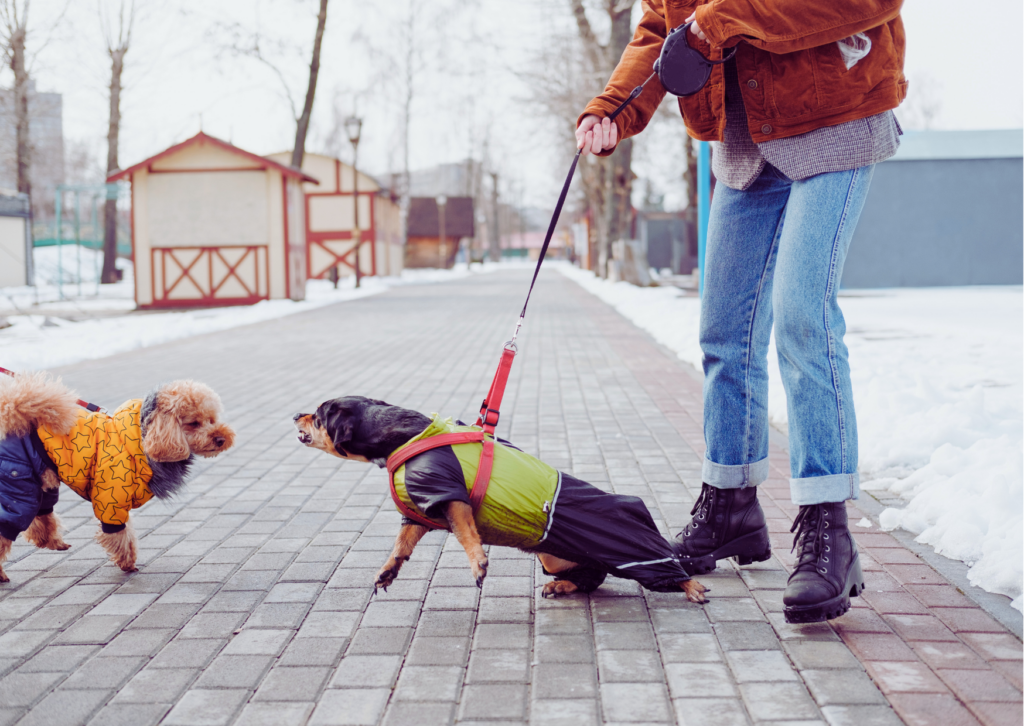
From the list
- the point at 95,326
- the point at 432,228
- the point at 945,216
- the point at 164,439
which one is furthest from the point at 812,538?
the point at 432,228

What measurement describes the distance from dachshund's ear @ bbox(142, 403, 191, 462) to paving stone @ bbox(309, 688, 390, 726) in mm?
1182

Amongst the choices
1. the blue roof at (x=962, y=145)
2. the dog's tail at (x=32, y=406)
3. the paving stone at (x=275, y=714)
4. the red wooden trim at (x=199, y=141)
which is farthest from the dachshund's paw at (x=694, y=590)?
the red wooden trim at (x=199, y=141)

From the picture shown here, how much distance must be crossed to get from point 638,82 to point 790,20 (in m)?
0.61

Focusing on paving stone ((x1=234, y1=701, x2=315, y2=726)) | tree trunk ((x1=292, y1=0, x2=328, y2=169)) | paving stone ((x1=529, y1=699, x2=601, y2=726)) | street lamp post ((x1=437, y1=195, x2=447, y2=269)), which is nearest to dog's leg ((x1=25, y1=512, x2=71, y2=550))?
paving stone ((x1=234, y1=701, x2=315, y2=726))

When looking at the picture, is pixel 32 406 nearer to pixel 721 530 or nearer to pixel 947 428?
pixel 721 530

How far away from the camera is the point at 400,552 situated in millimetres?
2785

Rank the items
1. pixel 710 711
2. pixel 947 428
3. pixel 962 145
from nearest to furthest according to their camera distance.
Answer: pixel 710 711, pixel 947 428, pixel 962 145

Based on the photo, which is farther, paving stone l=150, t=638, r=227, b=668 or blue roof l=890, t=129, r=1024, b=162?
blue roof l=890, t=129, r=1024, b=162

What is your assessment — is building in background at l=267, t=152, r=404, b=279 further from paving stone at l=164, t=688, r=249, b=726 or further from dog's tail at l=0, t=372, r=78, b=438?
paving stone at l=164, t=688, r=249, b=726

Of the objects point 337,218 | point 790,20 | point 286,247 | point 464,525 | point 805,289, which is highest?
point 337,218

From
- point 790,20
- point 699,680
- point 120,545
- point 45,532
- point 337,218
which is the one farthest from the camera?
point 337,218

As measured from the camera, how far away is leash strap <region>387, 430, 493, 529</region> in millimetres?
2725

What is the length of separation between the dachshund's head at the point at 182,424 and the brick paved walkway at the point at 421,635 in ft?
1.51

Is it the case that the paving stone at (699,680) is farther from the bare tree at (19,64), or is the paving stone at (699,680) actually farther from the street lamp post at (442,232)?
the street lamp post at (442,232)
